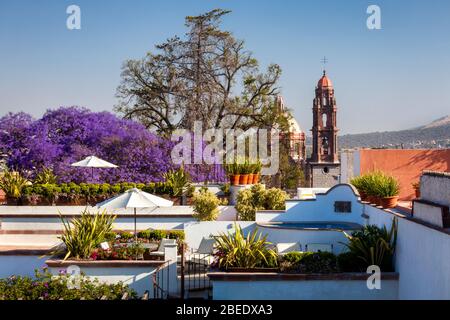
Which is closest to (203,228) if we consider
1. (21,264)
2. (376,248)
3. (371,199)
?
(371,199)

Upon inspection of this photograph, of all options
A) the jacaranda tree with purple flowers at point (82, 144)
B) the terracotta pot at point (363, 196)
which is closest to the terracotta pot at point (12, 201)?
the jacaranda tree with purple flowers at point (82, 144)

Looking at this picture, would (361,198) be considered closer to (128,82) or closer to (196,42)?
(196,42)

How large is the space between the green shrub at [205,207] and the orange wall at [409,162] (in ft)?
23.2

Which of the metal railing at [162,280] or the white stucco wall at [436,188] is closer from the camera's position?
the white stucco wall at [436,188]

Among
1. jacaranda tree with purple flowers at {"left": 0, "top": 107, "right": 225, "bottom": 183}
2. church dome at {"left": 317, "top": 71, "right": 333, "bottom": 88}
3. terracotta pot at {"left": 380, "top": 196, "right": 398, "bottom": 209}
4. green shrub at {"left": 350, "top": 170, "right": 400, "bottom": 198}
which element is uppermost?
church dome at {"left": 317, "top": 71, "right": 333, "bottom": 88}

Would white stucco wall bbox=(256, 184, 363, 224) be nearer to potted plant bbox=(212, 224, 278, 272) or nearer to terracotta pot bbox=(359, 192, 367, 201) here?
terracotta pot bbox=(359, 192, 367, 201)

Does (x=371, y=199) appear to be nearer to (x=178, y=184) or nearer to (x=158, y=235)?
(x=158, y=235)

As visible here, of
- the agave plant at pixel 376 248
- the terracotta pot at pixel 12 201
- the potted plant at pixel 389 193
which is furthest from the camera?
the terracotta pot at pixel 12 201

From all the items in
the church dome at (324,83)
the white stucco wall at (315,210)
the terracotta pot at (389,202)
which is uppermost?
the church dome at (324,83)

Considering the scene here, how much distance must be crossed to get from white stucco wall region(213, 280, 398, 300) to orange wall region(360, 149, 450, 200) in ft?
38.0

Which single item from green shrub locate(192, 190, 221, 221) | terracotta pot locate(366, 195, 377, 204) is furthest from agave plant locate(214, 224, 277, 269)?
green shrub locate(192, 190, 221, 221)

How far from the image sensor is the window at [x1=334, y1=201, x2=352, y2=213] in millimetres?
19516

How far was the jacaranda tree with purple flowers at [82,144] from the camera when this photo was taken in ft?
96.2

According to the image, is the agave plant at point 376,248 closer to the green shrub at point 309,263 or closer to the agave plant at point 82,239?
the green shrub at point 309,263
